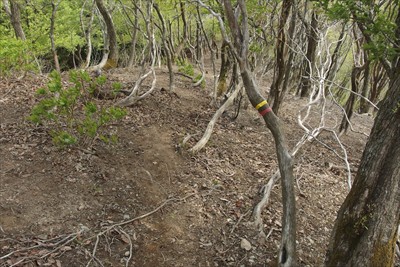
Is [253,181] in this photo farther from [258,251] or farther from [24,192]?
[24,192]

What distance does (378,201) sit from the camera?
8.63 feet

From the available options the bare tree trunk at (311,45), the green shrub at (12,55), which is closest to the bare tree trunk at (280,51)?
the bare tree trunk at (311,45)

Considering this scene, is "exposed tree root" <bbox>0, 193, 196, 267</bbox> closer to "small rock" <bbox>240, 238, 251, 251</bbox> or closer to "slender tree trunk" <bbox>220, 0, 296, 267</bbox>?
"small rock" <bbox>240, 238, 251, 251</bbox>

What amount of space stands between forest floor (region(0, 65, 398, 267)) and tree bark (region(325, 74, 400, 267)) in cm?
152

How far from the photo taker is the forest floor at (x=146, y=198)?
12.2 ft

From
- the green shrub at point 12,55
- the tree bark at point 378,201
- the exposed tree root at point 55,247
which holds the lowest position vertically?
the exposed tree root at point 55,247

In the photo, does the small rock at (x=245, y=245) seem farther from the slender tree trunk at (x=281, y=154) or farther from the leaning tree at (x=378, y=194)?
the leaning tree at (x=378, y=194)

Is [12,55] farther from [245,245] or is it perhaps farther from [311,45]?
[311,45]

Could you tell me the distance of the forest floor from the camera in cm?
373

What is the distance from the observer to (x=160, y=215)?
4398 millimetres

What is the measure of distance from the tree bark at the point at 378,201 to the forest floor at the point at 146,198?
1516mm

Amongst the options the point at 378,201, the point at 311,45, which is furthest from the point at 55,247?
the point at 311,45

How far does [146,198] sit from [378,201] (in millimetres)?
2996

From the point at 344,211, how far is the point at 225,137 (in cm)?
427
